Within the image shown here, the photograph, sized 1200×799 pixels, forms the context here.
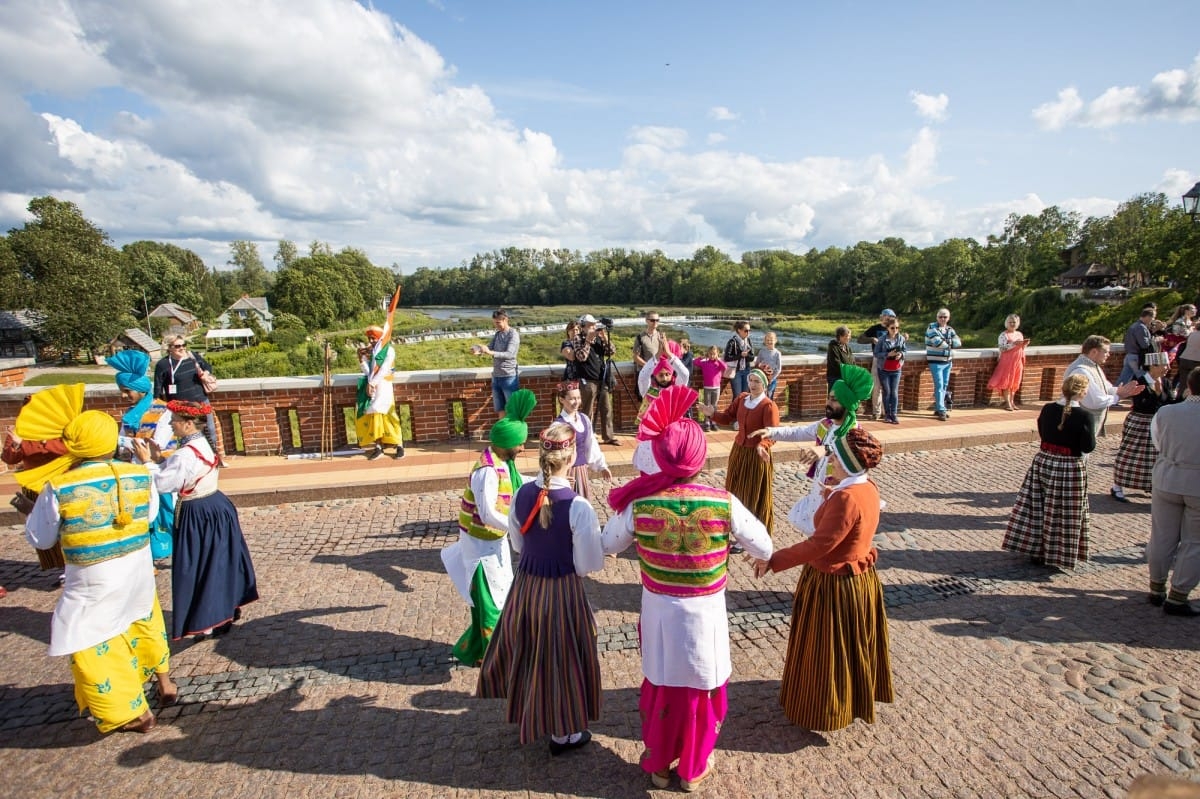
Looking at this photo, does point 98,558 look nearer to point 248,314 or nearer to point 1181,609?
point 1181,609

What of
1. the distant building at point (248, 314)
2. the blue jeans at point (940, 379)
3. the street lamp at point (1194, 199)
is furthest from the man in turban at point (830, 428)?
the distant building at point (248, 314)

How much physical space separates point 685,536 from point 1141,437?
22.8ft

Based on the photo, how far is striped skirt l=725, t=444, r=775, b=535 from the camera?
534 cm

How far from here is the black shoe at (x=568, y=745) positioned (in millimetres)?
3223

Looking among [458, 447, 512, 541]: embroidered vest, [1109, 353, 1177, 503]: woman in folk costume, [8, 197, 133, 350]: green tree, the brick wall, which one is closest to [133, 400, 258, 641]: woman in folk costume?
[458, 447, 512, 541]: embroidered vest

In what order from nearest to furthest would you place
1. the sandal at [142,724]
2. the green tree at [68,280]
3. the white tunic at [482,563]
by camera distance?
the sandal at [142,724] → the white tunic at [482,563] → the green tree at [68,280]

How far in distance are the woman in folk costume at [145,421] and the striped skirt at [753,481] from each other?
4.57m

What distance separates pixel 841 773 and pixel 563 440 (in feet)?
7.20

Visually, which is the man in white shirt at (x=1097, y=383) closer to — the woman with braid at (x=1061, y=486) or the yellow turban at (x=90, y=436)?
the woman with braid at (x=1061, y=486)

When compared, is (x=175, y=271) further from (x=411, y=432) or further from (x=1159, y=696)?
(x=1159, y=696)

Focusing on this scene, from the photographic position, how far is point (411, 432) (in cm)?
908

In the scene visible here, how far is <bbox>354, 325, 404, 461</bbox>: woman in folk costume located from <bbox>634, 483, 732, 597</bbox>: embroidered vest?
19.6ft

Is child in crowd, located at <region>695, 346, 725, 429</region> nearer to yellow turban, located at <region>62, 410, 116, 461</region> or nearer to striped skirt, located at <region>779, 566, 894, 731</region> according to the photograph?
striped skirt, located at <region>779, 566, 894, 731</region>

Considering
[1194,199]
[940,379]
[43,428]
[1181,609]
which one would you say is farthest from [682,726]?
[1194,199]
